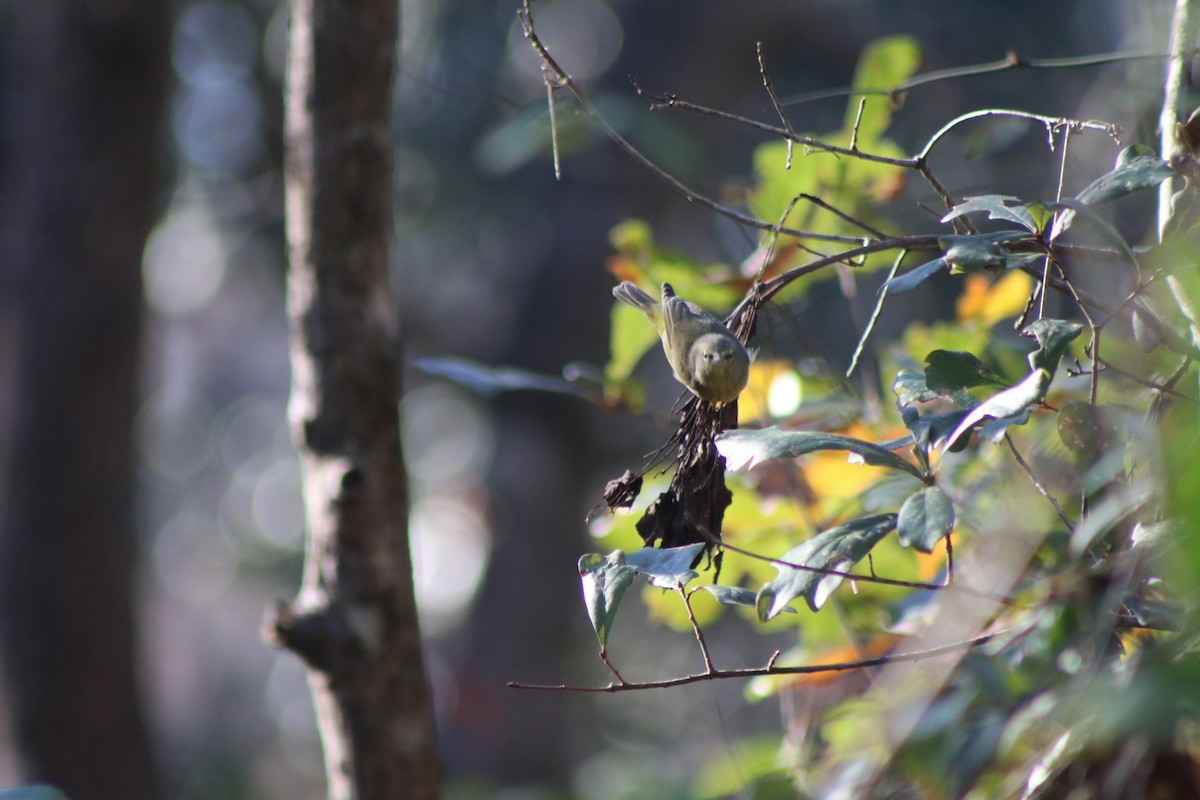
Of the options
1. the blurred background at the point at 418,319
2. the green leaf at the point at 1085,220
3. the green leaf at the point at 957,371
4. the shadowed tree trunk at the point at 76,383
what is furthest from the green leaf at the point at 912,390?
the shadowed tree trunk at the point at 76,383

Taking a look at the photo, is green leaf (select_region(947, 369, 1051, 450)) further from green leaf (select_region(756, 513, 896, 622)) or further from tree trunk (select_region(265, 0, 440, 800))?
tree trunk (select_region(265, 0, 440, 800))

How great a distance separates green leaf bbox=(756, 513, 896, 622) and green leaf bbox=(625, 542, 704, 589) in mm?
53

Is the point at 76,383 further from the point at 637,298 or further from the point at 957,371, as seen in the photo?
the point at 957,371

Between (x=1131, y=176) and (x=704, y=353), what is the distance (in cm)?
29

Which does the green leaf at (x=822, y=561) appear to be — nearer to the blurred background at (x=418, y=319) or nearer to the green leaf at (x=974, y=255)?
the green leaf at (x=974, y=255)

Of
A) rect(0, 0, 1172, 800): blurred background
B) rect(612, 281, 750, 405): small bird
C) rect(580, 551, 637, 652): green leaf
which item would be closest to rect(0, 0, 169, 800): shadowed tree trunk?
rect(0, 0, 1172, 800): blurred background

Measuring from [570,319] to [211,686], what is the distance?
8.02 m

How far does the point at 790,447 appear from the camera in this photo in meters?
0.63

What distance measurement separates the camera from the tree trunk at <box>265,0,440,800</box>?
1.04 meters

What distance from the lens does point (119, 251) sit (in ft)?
8.63

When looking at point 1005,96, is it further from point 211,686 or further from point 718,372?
point 211,686

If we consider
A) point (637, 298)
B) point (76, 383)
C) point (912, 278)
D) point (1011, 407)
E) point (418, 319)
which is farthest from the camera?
point (418, 319)

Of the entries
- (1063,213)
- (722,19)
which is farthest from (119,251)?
(722,19)

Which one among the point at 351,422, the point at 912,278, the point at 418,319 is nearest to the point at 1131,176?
the point at 912,278
